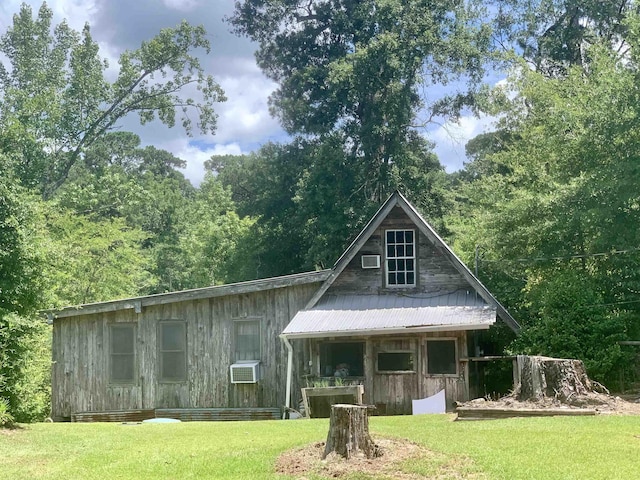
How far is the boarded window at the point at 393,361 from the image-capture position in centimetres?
→ 1812

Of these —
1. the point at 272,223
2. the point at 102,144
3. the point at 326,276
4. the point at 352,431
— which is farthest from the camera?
the point at 102,144

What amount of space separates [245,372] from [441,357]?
5.17 m

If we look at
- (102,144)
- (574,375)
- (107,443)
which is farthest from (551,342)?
(102,144)

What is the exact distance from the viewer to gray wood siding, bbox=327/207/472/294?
62.5 feet

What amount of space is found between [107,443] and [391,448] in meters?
5.07

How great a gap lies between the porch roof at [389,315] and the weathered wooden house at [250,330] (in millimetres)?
67

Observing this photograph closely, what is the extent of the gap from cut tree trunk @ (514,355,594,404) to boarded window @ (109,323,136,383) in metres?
10.9

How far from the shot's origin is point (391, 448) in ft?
30.0

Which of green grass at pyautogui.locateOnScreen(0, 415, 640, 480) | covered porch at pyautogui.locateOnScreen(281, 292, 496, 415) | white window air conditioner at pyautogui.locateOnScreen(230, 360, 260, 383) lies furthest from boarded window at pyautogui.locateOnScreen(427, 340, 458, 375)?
white window air conditioner at pyautogui.locateOnScreen(230, 360, 260, 383)

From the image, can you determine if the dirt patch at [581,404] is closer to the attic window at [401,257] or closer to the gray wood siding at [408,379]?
the gray wood siding at [408,379]

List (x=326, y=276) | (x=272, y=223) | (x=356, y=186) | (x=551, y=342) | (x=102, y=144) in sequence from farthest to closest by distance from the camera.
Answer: (x=102, y=144)
(x=272, y=223)
(x=356, y=186)
(x=326, y=276)
(x=551, y=342)

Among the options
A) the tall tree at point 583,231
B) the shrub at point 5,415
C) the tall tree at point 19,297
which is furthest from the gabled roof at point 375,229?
the shrub at point 5,415

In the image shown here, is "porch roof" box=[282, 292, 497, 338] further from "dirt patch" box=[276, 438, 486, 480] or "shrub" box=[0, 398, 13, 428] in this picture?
"dirt patch" box=[276, 438, 486, 480]

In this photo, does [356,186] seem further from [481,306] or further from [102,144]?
[102,144]
